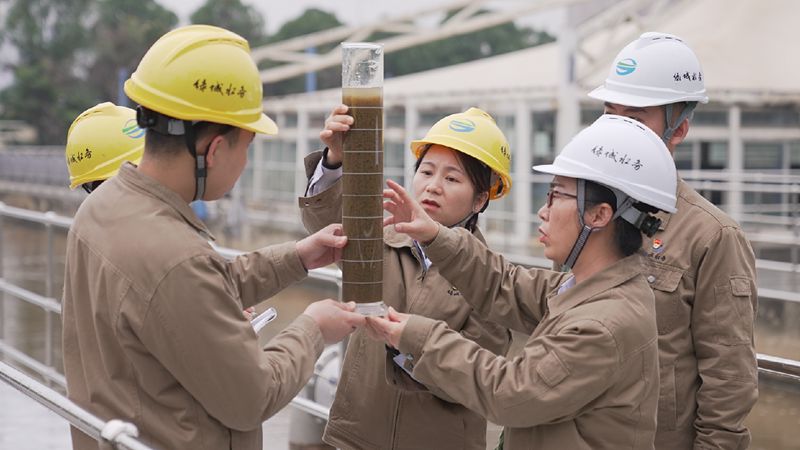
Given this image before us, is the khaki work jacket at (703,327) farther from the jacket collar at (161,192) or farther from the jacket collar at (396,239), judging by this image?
the jacket collar at (161,192)

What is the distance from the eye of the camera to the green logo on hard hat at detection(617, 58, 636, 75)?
314 cm

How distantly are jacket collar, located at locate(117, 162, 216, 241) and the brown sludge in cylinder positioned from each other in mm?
417

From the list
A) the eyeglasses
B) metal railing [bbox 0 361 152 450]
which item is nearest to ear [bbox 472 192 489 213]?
the eyeglasses

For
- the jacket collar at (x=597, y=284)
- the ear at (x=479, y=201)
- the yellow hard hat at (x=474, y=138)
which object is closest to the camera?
the jacket collar at (x=597, y=284)

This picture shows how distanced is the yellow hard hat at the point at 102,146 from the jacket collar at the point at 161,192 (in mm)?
1100

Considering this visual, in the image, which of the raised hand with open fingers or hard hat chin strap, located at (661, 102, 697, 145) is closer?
the raised hand with open fingers

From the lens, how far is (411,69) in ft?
194

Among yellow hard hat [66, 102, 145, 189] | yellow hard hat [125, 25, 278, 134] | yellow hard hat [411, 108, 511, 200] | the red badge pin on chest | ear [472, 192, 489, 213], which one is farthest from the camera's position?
yellow hard hat [66, 102, 145, 189]

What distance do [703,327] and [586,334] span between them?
68cm

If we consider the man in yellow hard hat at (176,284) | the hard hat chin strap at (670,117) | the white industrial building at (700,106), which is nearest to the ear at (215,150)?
the man in yellow hard hat at (176,284)

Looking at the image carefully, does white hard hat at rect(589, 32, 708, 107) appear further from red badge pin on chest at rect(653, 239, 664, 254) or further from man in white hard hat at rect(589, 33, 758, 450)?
red badge pin on chest at rect(653, 239, 664, 254)

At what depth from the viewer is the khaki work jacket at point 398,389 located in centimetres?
308

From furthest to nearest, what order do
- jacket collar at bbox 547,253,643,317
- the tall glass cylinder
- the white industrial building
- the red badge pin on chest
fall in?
the white industrial building → the red badge pin on chest → the tall glass cylinder → jacket collar at bbox 547,253,643,317

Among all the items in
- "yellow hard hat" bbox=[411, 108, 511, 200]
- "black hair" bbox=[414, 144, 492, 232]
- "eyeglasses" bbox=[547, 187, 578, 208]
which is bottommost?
"eyeglasses" bbox=[547, 187, 578, 208]
